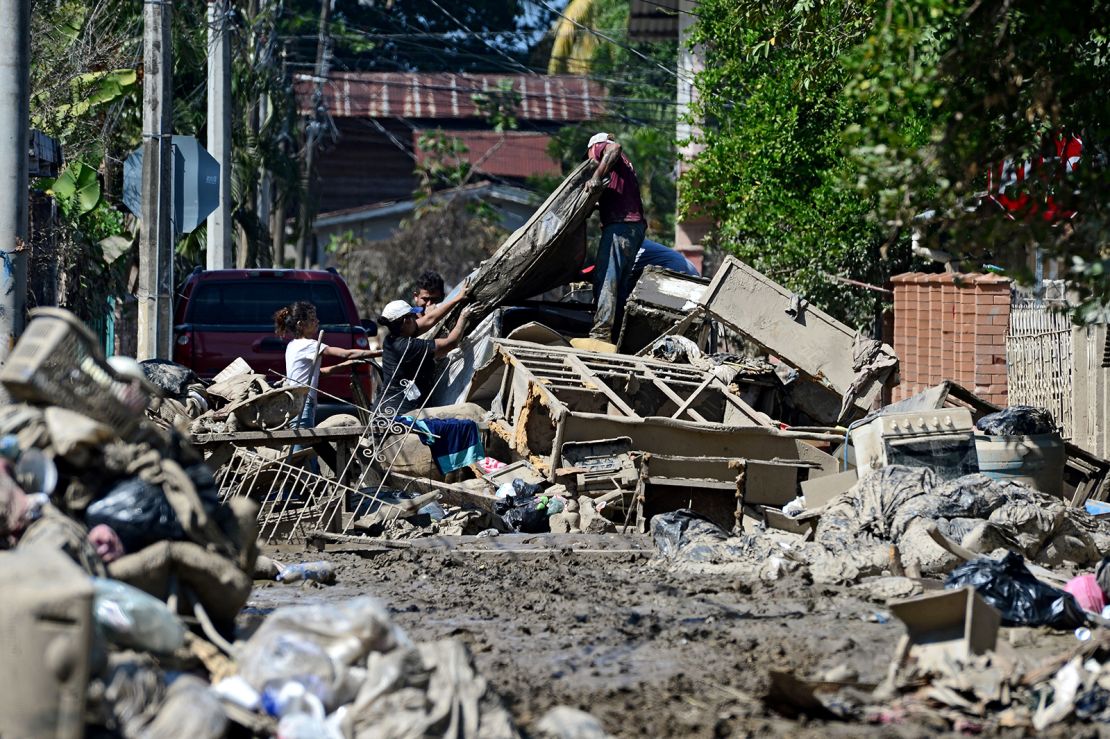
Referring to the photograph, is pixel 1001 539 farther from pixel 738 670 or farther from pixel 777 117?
pixel 777 117

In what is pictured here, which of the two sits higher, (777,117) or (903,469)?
(777,117)

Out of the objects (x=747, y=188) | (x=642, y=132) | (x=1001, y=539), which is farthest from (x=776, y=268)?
(x=642, y=132)

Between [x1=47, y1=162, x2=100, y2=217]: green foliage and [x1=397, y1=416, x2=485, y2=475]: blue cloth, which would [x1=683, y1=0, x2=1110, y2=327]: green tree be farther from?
[x1=47, y1=162, x2=100, y2=217]: green foliage

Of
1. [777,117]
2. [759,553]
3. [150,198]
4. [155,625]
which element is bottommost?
[759,553]

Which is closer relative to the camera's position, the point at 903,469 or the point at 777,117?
the point at 903,469

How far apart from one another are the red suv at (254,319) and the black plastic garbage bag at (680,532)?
16.4 feet

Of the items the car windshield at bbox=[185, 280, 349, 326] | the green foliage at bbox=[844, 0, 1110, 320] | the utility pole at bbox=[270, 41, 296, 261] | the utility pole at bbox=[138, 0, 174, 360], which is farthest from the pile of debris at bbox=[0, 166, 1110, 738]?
the utility pole at bbox=[270, 41, 296, 261]

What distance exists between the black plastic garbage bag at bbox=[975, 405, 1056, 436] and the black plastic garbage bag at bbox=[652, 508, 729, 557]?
2.23 metres

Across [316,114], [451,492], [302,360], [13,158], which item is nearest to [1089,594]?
[451,492]

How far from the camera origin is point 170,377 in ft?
35.2

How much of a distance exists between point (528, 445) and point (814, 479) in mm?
2433

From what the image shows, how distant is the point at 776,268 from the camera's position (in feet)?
55.6

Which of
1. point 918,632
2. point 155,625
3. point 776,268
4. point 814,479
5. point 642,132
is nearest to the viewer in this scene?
point 155,625

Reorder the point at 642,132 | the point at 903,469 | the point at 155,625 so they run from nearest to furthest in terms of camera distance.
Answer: the point at 155,625 < the point at 903,469 < the point at 642,132
